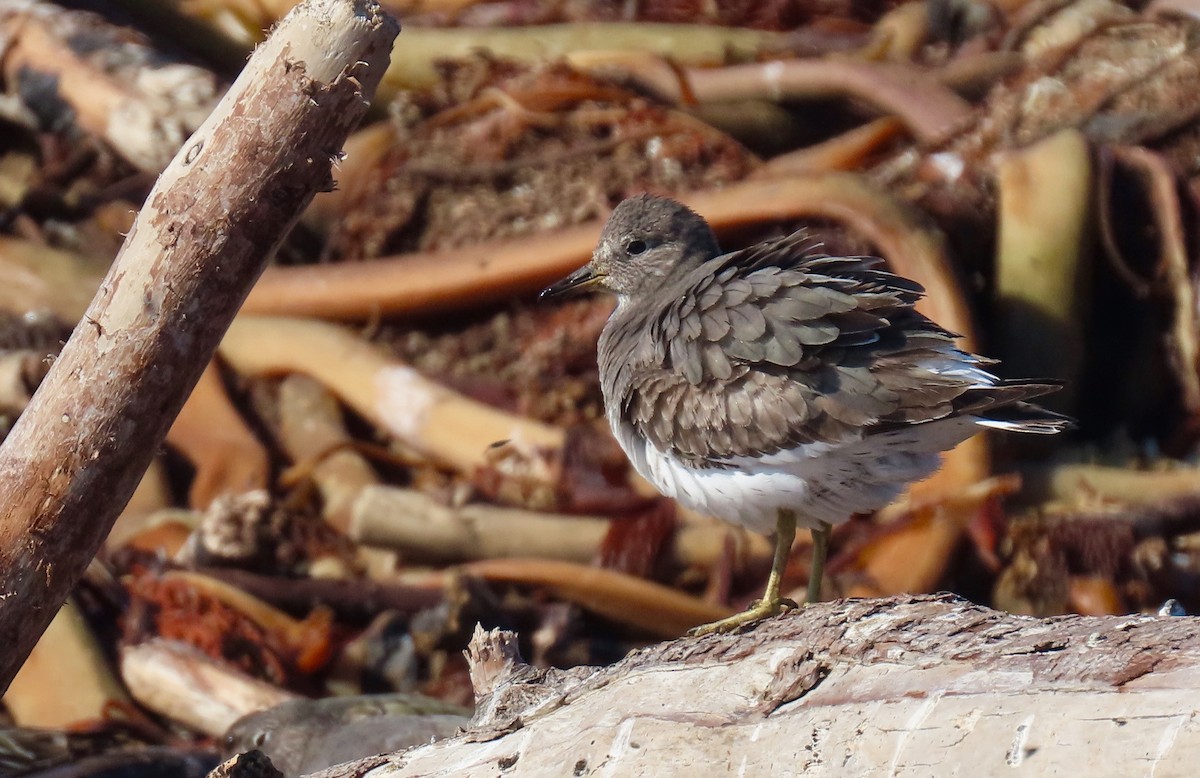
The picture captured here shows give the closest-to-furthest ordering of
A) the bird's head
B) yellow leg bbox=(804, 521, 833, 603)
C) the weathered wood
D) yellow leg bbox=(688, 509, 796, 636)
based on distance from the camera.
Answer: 1. the weathered wood
2. yellow leg bbox=(688, 509, 796, 636)
3. yellow leg bbox=(804, 521, 833, 603)
4. the bird's head

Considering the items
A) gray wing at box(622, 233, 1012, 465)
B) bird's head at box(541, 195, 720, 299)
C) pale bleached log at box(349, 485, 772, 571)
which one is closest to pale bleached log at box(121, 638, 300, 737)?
pale bleached log at box(349, 485, 772, 571)

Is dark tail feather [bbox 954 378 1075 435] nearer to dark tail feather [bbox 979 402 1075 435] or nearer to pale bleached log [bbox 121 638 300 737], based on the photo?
dark tail feather [bbox 979 402 1075 435]

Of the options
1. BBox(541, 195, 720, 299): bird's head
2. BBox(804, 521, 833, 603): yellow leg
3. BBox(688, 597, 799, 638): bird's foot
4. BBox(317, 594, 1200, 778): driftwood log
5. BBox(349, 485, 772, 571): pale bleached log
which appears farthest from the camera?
BBox(349, 485, 772, 571): pale bleached log

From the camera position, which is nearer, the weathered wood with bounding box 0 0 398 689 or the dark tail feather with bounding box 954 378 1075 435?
the weathered wood with bounding box 0 0 398 689

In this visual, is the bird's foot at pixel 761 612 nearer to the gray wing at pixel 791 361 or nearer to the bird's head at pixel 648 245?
the gray wing at pixel 791 361

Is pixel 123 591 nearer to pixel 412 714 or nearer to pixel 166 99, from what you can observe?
pixel 412 714

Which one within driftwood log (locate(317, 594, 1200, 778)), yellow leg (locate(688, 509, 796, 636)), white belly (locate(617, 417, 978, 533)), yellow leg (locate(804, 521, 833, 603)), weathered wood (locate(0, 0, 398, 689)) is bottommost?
yellow leg (locate(804, 521, 833, 603))

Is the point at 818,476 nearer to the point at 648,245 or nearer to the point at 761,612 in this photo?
the point at 761,612

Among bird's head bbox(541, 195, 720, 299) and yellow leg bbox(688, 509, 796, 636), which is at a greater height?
bird's head bbox(541, 195, 720, 299)

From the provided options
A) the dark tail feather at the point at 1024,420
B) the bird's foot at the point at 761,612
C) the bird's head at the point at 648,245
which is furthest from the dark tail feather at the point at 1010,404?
the bird's head at the point at 648,245

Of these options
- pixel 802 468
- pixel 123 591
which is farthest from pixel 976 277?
pixel 123 591
